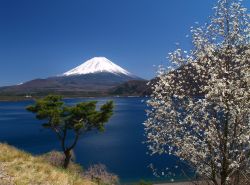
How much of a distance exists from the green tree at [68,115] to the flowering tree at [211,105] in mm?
33942

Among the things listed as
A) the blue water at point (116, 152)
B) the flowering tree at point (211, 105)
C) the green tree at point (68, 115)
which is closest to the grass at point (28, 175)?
the flowering tree at point (211, 105)

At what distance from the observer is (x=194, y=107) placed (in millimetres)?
14008

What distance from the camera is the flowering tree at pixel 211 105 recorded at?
1341 centimetres

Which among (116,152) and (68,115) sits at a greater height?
(68,115)

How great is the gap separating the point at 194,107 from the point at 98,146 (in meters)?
87.7

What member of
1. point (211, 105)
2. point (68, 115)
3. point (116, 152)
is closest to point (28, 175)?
point (211, 105)

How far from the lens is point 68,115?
50.6 m

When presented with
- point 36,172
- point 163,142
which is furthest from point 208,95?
point 36,172

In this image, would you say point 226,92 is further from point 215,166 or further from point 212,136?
point 215,166

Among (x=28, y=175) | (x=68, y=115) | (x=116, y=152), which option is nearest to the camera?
(x=28, y=175)

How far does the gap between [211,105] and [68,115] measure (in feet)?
125

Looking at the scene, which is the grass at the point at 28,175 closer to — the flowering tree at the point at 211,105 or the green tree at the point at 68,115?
the flowering tree at the point at 211,105

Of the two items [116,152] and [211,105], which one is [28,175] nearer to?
[211,105]

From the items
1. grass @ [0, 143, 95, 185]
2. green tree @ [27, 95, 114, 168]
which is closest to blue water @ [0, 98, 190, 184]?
green tree @ [27, 95, 114, 168]
